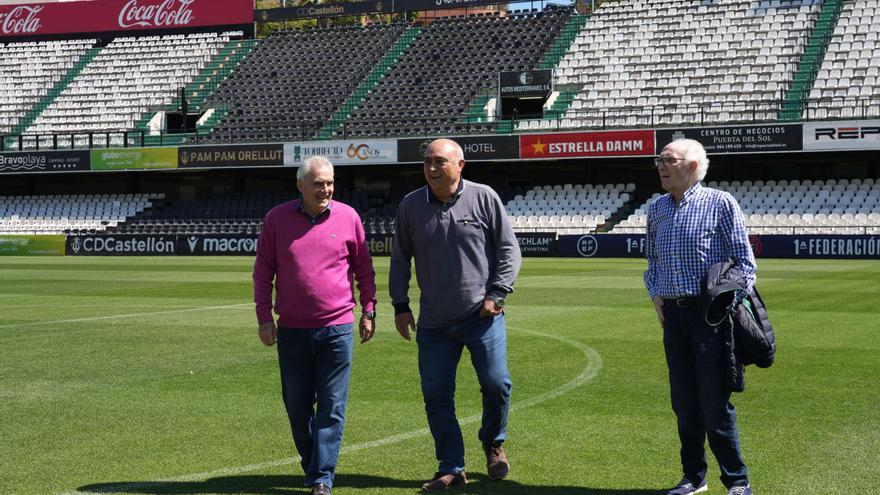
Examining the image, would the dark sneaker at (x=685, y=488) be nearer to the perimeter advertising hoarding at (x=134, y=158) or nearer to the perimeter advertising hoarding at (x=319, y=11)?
the perimeter advertising hoarding at (x=134, y=158)

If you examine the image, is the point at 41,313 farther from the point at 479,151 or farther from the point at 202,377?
the point at 479,151

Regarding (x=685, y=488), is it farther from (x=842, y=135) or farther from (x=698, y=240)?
(x=842, y=135)

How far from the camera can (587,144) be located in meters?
46.8

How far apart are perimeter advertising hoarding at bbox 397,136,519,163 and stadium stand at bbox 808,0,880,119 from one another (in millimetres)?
A: 12409

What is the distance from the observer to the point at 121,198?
187ft

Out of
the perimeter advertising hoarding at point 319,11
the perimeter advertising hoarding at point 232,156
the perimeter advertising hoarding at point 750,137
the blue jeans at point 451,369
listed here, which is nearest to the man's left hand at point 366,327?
the blue jeans at point 451,369

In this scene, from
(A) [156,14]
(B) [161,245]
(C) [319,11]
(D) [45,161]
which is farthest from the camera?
(A) [156,14]

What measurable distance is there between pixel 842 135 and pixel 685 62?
10.4 m

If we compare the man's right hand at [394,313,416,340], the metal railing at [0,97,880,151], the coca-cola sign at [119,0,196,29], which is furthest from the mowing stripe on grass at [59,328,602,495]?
the coca-cola sign at [119,0,196,29]

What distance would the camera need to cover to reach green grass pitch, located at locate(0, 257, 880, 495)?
6957mm

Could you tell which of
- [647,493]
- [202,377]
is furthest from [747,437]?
[202,377]

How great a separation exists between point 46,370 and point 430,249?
21.6ft

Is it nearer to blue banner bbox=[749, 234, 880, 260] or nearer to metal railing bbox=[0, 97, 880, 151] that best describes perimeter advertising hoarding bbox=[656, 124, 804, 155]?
metal railing bbox=[0, 97, 880, 151]

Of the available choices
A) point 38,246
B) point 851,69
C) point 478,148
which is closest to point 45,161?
point 38,246
